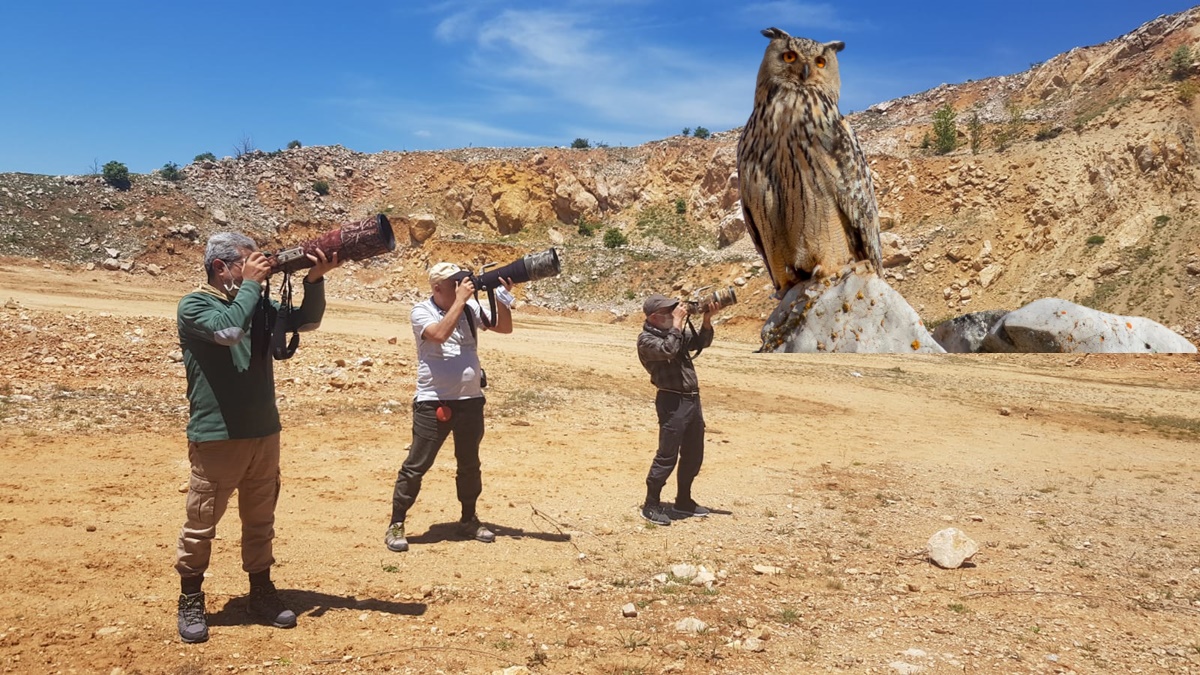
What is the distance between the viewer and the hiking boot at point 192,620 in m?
3.88

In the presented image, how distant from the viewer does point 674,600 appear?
4707 millimetres

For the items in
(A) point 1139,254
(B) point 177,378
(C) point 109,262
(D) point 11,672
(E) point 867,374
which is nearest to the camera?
(D) point 11,672

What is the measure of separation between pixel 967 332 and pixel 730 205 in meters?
28.3

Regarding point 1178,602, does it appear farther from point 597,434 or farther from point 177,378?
point 177,378

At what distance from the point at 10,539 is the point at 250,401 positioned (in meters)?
2.87

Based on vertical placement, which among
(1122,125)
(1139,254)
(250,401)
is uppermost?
(1122,125)

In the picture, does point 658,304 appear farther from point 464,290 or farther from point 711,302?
point 464,290

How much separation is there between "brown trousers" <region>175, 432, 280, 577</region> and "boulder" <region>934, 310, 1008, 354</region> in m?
20.7

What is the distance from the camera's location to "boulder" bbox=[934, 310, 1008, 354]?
2130 centimetres

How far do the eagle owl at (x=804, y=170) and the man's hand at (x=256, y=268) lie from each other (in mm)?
16201

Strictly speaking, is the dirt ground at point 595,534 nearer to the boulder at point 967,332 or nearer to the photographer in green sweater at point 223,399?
the photographer in green sweater at point 223,399

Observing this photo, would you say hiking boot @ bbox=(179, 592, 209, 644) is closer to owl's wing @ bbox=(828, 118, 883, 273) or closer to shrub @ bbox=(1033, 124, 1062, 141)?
owl's wing @ bbox=(828, 118, 883, 273)

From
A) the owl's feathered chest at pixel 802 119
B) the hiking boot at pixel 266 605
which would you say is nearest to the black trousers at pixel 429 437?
the hiking boot at pixel 266 605

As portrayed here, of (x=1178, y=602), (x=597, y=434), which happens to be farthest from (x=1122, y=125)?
(x=1178, y=602)
